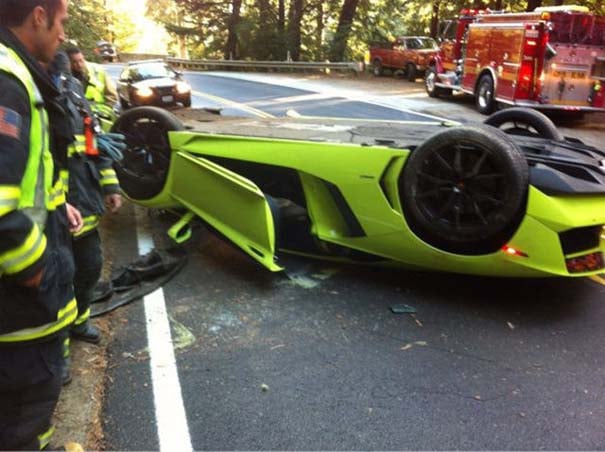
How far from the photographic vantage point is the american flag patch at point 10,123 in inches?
68.1

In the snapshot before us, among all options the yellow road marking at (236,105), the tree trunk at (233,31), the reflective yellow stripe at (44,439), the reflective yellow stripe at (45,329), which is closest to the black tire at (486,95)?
the yellow road marking at (236,105)

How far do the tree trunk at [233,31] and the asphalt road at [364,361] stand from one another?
104 feet

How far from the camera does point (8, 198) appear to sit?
5.70ft

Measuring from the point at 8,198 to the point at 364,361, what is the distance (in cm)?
217

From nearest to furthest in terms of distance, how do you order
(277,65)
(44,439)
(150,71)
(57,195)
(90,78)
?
(57,195), (44,439), (90,78), (150,71), (277,65)

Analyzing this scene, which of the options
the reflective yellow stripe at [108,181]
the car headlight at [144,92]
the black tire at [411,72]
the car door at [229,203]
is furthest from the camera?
the black tire at [411,72]

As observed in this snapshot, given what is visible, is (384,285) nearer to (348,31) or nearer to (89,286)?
(89,286)

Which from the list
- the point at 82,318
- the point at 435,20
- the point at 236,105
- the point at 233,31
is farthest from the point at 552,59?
the point at 233,31

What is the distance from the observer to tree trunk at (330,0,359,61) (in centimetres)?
2820

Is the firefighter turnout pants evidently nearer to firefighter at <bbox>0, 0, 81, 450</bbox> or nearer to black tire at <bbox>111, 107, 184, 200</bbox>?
firefighter at <bbox>0, 0, 81, 450</bbox>

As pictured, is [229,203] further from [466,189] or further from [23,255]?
[23,255]

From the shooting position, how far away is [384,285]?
421 cm

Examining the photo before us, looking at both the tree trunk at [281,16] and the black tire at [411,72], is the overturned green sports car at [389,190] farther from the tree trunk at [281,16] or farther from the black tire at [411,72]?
the tree trunk at [281,16]

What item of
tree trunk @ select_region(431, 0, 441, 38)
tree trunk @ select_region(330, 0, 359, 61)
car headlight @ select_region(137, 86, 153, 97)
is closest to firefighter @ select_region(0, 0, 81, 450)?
car headlight @ select_region(137, 86, 153, 97)
